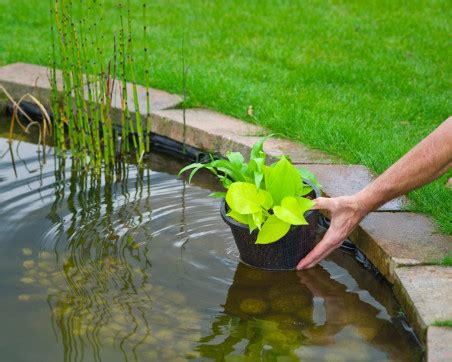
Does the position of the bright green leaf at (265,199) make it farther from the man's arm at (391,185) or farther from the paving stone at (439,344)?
the paving stone at (439,344)

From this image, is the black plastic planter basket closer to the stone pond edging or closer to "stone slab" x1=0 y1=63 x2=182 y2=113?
the stone pond edging

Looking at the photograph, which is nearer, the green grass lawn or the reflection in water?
the reflection in water

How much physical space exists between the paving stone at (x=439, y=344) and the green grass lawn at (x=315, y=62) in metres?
0.64

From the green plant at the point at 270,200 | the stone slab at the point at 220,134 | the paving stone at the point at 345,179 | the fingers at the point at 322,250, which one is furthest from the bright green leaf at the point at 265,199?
the stone slab at the point at 220,134

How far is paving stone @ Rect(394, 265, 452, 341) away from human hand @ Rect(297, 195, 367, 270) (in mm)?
220

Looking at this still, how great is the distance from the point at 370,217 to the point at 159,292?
77 cm

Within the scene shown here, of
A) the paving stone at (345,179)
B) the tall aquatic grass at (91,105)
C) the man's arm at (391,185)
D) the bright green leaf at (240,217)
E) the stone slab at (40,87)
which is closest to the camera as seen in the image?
the man's arm at (391,185)

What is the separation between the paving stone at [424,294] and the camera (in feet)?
7.41

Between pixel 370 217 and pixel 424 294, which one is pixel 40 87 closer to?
pixel 370 217

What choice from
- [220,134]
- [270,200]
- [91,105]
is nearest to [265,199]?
[270,200]

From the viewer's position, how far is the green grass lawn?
3592mm

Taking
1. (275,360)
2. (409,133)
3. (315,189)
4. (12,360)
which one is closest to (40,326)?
(12,360)

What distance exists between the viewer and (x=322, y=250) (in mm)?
2703

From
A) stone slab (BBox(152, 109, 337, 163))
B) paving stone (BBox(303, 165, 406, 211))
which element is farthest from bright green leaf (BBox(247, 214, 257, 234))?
stone slab (BBox(152, 109, 337, 163))
